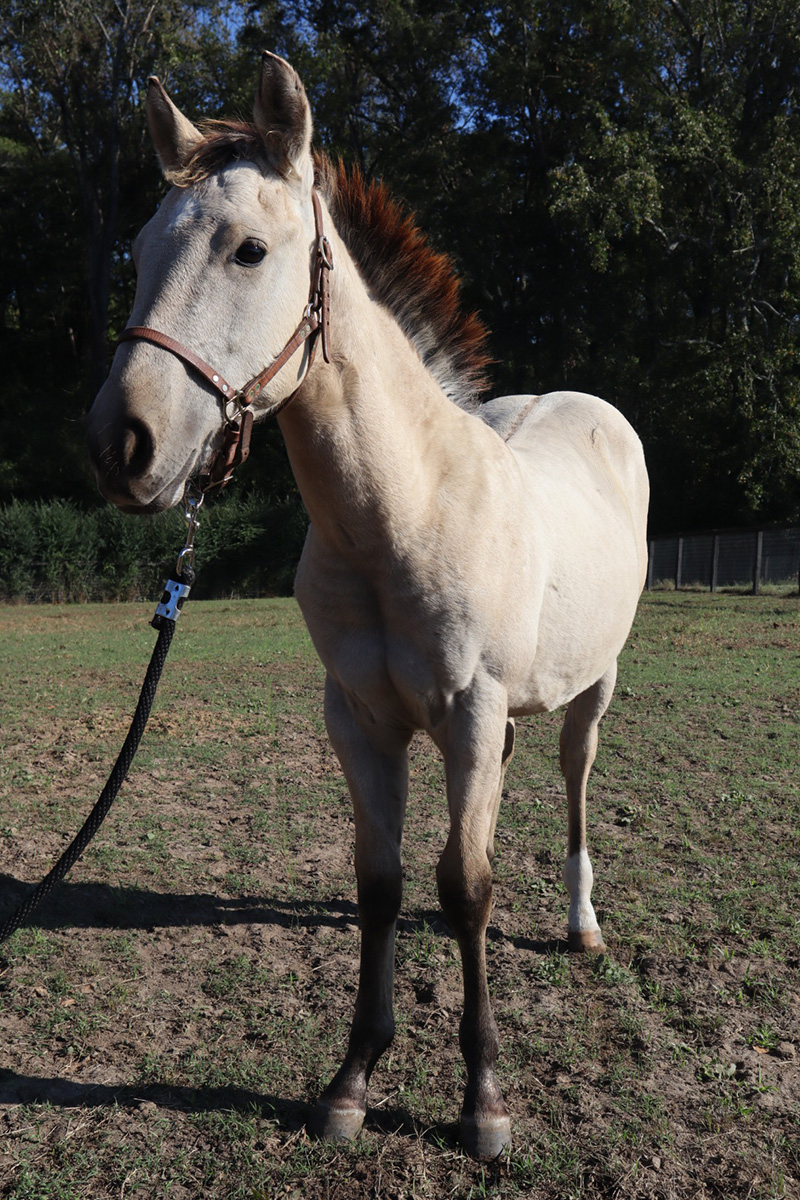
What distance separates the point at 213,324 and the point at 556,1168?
2.29 meters

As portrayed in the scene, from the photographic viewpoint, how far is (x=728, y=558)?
818 inches

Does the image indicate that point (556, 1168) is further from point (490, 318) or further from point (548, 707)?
point (490, 318)

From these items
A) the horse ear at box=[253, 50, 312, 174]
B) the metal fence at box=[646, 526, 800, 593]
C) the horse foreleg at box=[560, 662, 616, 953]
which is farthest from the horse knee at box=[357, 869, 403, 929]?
the metal fence at box=[646, 526, 800, 593]

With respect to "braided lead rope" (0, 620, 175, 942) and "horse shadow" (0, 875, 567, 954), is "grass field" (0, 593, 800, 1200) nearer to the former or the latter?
"horse shadow" (0, 875, 567, 954)

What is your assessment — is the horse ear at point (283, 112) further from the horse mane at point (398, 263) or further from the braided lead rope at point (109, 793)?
the braided lead rope at point (109, 793)

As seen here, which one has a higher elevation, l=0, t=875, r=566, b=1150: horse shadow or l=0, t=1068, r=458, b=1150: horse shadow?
l=0, t=1068, r=458, b=1150: horse shadow

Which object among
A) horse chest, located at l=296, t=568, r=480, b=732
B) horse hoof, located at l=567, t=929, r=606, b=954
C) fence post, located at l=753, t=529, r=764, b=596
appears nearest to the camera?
horse chest, located at l=296, t=568, r=480, b=732

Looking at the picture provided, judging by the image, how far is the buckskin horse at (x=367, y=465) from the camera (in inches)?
75.8

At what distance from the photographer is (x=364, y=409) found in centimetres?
233

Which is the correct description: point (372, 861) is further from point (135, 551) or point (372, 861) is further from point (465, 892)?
point (135, 551)

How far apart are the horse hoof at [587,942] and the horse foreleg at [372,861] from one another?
1137mm

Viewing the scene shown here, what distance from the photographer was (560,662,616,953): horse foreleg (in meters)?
3.69

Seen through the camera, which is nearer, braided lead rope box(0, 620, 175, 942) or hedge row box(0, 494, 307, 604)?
braided lead rope box(0, 620, 175, 942)

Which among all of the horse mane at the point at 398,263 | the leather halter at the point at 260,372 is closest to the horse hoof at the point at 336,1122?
the leather halter at the point at 260,372
